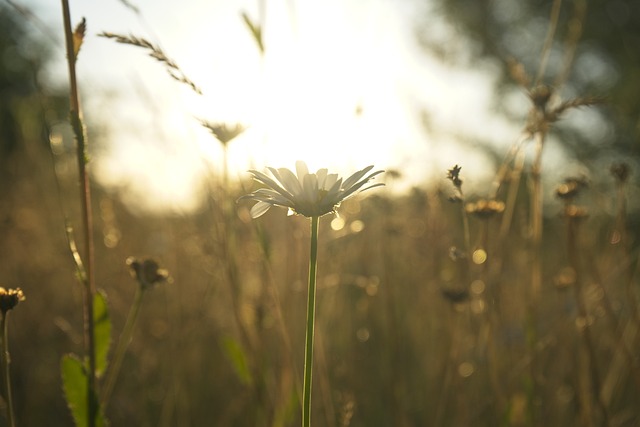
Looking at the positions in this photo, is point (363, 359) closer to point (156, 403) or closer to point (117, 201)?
point (156, 403)

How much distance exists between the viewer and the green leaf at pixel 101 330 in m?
0.78

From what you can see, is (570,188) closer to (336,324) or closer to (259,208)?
(259,208)

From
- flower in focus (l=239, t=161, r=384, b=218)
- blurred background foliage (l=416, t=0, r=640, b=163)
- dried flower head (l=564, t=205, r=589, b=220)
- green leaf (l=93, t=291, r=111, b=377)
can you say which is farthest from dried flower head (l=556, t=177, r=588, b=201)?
blurred background foliage (l=416, t=0, r=640, b=163)

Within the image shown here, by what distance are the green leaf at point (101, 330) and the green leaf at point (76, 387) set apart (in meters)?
0.04

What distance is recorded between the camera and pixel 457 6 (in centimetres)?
1019

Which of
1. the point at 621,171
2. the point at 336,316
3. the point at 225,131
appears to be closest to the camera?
the point at 225,131

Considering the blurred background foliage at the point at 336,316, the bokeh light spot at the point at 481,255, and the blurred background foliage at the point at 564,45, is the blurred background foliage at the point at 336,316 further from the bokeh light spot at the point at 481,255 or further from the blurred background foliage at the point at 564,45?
the blurred background foliage at the point at 564,45

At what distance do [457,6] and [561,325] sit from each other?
998 cm

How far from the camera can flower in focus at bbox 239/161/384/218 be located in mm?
640

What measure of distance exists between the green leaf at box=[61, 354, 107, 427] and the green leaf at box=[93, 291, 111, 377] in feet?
0.14

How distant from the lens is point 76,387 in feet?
2.41

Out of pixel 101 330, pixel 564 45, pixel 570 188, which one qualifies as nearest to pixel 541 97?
pixel 570 188

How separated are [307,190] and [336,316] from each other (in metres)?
1.33

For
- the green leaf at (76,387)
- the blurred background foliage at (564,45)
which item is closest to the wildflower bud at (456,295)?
the green leaf at (76,387)
